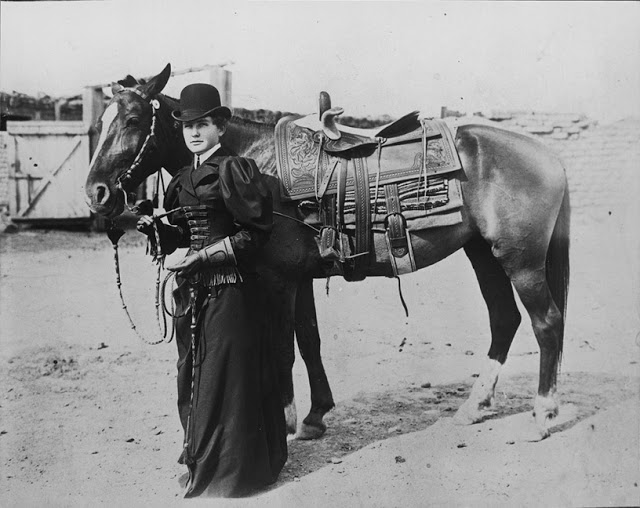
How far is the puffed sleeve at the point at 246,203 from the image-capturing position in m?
3.03

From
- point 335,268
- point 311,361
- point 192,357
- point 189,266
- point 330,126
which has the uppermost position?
point 330,126

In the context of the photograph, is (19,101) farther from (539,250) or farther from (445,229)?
(539,250)

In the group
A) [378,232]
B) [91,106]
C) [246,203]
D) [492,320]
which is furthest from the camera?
[91,106]

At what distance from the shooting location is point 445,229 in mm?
3631

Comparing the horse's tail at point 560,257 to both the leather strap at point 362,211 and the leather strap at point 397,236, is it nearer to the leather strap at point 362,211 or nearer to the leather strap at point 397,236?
the leather strap at point 397,236

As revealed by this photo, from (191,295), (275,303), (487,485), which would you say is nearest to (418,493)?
(487,485)

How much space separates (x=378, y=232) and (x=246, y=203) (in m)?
0.85

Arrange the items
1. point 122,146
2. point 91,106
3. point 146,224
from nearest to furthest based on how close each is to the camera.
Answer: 1. point 146,224
2. point 122,146
3. point 91,106

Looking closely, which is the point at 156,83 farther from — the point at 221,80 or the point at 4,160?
the point at 4,160

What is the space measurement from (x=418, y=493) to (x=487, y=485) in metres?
0.34

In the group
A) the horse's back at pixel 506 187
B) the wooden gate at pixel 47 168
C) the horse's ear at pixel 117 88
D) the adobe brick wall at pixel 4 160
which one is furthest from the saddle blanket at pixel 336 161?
the adobe brick wall at pixel 4 160

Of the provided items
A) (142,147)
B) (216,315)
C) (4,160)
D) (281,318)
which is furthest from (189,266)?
(4,160)

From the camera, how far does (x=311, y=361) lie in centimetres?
384

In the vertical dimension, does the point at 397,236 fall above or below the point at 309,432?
above
